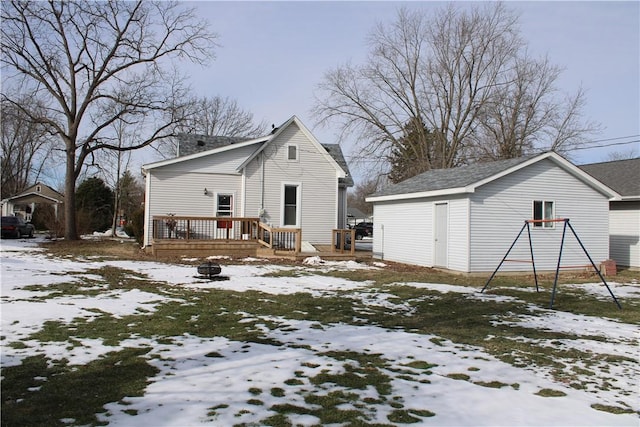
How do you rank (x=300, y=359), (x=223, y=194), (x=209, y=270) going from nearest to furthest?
(x=300, y=359) < (x=209, y=270) < (x=223, y=194)

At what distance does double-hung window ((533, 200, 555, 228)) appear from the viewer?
17.1 metres

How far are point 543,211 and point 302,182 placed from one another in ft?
32.9

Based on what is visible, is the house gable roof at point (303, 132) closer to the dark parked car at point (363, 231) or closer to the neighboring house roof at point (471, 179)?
the neighboring house roof at point (471, 179)

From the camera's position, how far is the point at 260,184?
2159 cm

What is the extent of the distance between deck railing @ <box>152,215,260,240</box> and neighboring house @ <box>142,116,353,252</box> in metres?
0.49

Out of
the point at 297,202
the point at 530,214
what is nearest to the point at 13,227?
the point at 297,202

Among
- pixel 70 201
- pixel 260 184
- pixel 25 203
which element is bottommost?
pixel 70 201

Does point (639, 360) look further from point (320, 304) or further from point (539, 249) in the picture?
point (539, 249)

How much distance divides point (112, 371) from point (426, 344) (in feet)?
13.2

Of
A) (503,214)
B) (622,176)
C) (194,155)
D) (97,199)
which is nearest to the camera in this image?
(503,214)

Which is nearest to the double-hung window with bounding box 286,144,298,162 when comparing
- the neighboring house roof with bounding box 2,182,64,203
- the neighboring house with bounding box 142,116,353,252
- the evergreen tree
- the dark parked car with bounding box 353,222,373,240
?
the neighboring house with bounding box 142,116,353,252

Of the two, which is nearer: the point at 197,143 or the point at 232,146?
the point at 232,146

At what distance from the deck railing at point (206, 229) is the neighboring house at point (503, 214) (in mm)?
6445

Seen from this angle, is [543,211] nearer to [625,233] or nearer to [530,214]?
[530,214]
